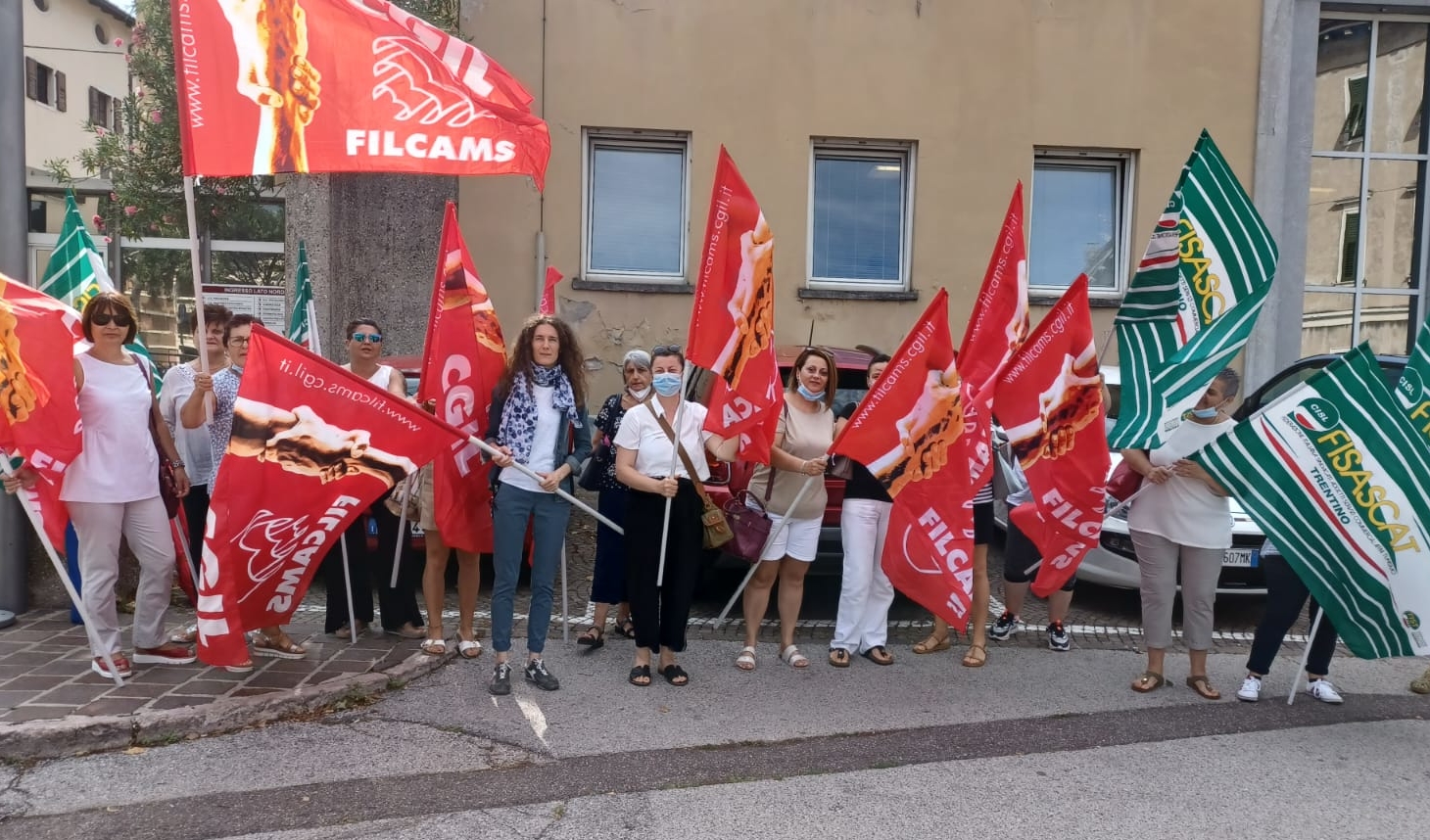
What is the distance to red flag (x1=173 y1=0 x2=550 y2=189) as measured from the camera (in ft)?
15.3

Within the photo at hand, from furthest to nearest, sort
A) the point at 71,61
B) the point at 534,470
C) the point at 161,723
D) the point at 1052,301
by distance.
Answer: the point at 71,61, the point at 1052,301, the point at 534,470, the point at 161,723

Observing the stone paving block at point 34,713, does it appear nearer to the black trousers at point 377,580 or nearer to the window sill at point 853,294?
the black trousers at point 377,580

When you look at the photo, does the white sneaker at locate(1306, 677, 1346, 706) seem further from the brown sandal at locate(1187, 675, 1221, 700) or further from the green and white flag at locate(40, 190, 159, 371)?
the green and white flag at locate(40, 190, 159, 371)

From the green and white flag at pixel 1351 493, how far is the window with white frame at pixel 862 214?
6.52 metres

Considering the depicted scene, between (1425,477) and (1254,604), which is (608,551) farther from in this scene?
(1254,604)

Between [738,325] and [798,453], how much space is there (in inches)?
31.2

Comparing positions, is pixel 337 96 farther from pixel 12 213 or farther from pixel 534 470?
pixel 12 213

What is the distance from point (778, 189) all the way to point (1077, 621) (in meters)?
5.82

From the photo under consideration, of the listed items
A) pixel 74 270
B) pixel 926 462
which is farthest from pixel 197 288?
pixel 926 462

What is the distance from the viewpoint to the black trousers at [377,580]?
19.9 ft

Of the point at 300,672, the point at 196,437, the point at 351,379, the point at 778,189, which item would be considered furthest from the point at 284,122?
the point at 778,189

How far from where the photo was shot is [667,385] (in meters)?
5.79

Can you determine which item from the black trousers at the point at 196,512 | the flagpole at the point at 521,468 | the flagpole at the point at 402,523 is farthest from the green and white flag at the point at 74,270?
the flagpole at the point at 521,468

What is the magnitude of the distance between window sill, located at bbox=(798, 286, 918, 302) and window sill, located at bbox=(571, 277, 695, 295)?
1.25 m
